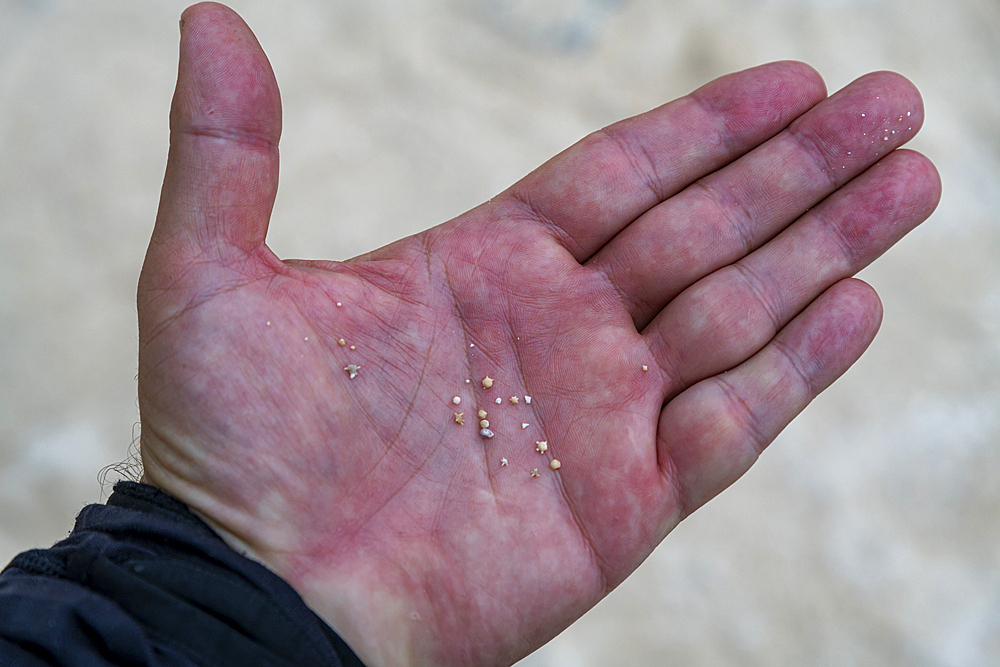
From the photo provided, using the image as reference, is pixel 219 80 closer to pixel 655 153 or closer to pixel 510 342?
pixel 510 342

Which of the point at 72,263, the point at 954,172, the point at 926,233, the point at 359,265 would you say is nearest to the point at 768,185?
the point at 359,265

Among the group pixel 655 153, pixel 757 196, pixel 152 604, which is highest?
pixel 655 153

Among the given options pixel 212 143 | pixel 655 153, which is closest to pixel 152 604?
pixel 212 143

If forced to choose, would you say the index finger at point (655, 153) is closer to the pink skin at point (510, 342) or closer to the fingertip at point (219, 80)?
the pink skin at point (510, 342)

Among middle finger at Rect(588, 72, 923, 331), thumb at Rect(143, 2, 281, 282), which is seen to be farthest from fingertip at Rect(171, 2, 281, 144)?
middle finger at Rect(588, 72, 923, 331)

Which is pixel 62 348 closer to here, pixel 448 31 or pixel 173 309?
pixel 173 309
